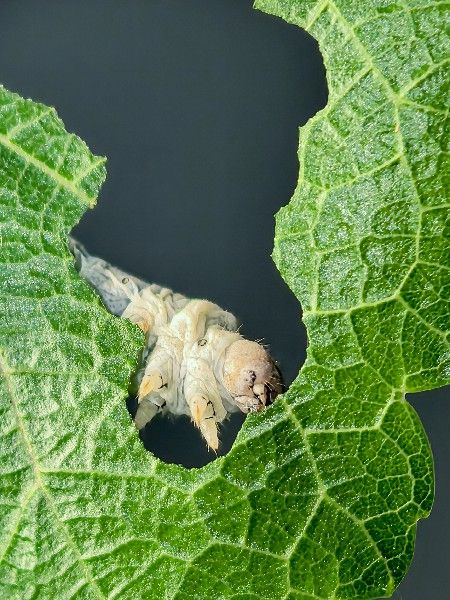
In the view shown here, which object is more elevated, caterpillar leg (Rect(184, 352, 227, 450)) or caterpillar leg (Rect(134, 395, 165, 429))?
caterpillar leg (Rect(184, 352, 227, 450))

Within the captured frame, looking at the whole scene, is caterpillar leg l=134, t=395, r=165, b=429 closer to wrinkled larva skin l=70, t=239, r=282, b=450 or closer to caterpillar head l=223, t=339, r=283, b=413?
wrinkled larva skin l=70, t=239, r=282, b=450

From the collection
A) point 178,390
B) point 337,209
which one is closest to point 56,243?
point 178,390

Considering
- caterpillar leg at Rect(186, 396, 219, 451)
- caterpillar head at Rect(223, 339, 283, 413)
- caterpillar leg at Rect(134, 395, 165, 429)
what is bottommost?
caterpillar leg at Rect(134, 395, 165, 429)

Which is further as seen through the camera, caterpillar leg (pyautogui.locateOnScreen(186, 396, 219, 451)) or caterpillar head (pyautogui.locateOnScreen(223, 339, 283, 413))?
caterpillar leg (pyautogui.locateOnScreen(186, 396, 219, 451))

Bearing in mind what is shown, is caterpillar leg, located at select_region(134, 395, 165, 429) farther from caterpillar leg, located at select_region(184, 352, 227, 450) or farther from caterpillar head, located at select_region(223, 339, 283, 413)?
caterpillar head, located at select_region(223, 339, 283, 413)

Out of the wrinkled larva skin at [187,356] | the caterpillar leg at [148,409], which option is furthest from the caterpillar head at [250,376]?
the caterpillar leg at [148,409]

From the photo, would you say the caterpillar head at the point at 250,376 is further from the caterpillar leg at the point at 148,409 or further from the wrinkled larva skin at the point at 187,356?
the caterpillar leg at the point at 148,409

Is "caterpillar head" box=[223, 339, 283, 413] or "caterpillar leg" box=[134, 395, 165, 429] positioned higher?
"caterpillar head" box=[223, 339, 283, 413]

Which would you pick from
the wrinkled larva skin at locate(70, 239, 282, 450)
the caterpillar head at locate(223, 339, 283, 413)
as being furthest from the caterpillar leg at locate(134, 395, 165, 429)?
the caterpillar head at locate(223, 339, 283, 413)
